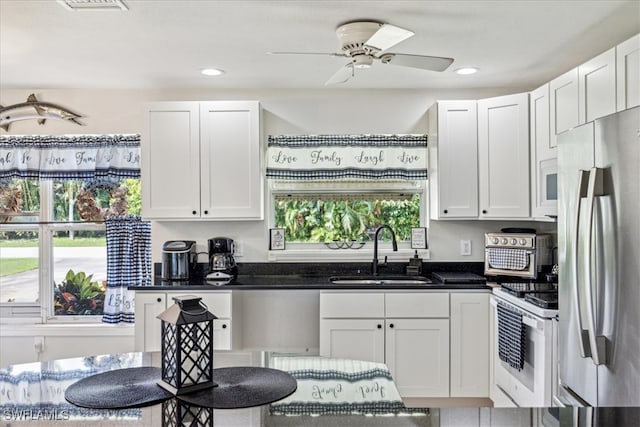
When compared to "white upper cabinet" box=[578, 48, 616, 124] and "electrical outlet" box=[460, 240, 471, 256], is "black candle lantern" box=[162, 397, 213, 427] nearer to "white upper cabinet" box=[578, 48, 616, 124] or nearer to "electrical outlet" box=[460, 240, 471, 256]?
"white upper cabinet" box=[578, 48, 616, 124]

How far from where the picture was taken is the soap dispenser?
401 cm

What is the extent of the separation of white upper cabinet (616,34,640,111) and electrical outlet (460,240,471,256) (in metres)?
1.90

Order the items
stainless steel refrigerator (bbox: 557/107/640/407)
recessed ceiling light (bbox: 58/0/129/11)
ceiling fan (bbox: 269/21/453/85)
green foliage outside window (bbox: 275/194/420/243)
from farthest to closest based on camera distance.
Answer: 1. green foliage outside window (bbox: 275/194/420/243)
2. ceiling fan (bbox: 269/21/453/85)
3. recessed ceiling light (bbox: 58/0/129/11)
4. stainless steel refrigerator (bbox: 557/107/640/407)

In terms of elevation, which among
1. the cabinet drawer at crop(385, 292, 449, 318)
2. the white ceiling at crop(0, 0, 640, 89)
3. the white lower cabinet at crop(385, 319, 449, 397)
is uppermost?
the white ceiling at crop(0, 0, 640, 89)

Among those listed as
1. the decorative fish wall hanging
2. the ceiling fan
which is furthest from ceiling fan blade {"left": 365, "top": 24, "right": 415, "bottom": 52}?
the decorative fish wall hanging

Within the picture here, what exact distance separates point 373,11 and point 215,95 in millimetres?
1970

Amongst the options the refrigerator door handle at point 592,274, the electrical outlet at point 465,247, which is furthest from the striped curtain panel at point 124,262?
the refrigerator door handle at point 592,274

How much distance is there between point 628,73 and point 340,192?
2.34m

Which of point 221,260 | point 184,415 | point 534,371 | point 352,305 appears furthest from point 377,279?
point 184,415

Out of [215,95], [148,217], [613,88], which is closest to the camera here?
[613,88]

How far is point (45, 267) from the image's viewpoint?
4156 millimetres

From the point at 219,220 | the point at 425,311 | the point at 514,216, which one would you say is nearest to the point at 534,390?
the point at 425,311

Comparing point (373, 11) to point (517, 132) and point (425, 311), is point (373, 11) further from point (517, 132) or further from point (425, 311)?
point (425, 311)

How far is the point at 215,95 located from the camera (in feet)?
13.4
